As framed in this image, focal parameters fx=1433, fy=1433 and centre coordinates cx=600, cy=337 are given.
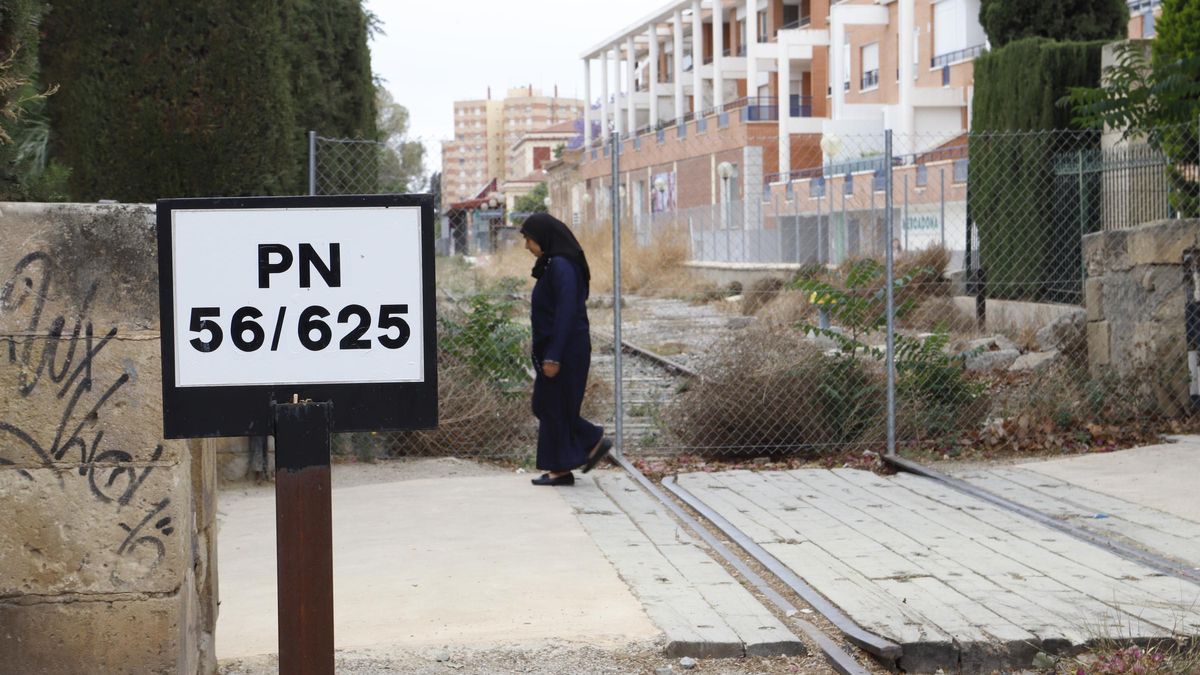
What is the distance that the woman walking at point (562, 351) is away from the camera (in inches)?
362

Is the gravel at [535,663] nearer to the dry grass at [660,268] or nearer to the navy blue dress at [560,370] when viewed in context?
the navy blue dress at [560,370]

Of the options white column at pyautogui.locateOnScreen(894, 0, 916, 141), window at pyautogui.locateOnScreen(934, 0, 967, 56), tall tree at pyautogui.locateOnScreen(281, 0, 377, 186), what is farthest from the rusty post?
white column at pyautogui.locateOnScreen(894, 0, 916, 141)

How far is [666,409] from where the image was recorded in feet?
37.9

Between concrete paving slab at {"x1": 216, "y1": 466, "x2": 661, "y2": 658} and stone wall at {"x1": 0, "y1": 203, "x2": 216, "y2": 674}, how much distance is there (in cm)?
114

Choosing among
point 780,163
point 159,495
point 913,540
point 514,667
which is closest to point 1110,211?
point 913,540

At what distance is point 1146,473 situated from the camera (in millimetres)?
9250

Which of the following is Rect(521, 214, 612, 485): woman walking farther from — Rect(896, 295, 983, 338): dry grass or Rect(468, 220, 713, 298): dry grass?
Rect(468, 220, 713, 298): dry grass

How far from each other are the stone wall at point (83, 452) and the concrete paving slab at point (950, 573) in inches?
109

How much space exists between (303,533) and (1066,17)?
1719cm

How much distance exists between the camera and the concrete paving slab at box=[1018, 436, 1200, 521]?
27.5 ft

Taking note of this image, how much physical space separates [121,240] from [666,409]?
760cm

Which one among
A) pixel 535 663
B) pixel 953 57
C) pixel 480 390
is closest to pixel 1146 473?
pixel 480 390

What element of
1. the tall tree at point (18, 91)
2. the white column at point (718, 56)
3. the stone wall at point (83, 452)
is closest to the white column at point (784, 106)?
the white column at point (718, 56)

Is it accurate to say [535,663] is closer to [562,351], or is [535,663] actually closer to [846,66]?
[562,351]
